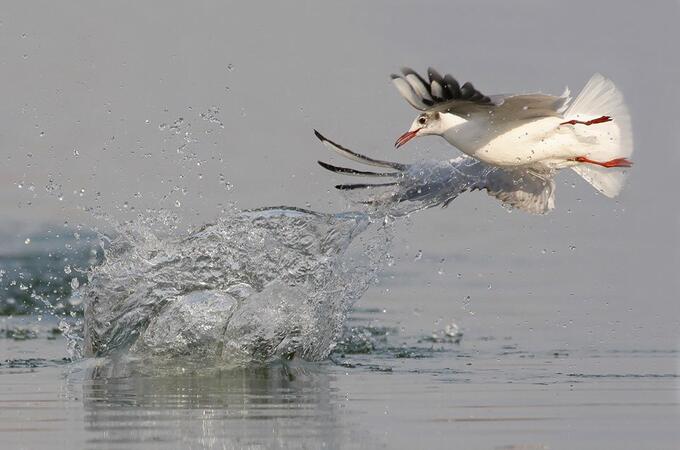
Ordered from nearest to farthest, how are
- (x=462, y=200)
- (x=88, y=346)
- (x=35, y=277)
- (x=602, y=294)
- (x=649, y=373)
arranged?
(x=649, y=373)
(x=88, y=346)
(x=602, y=294)
(x=35, y=277)
(x=462, y=200)

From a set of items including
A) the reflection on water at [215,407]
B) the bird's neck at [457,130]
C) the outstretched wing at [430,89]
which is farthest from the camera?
the bird's neck at [457,130]

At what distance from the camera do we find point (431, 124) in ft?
30.0

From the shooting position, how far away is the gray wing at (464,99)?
8.12 m

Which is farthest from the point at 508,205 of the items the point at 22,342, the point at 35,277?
the point at 35,277

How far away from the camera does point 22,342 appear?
400 inches

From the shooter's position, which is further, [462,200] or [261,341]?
[462,200]

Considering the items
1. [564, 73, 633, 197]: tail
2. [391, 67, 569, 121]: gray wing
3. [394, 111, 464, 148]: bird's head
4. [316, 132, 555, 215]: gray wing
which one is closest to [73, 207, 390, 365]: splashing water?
[316, 132, 555, 215]: gray wing

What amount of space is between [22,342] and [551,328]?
3682 mm

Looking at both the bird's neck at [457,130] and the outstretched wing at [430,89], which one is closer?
the outstretched wing at [430,89]

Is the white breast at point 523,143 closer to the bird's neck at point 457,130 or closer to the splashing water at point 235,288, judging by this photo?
the bird's neck at point 457,130

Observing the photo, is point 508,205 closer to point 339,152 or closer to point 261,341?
point 339,152

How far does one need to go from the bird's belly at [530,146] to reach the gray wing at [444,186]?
2.01 feet

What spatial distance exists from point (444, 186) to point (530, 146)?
2.91 feet

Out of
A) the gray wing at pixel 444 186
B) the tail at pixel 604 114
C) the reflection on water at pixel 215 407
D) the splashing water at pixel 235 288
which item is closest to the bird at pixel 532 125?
the tail at pixel 604 114
